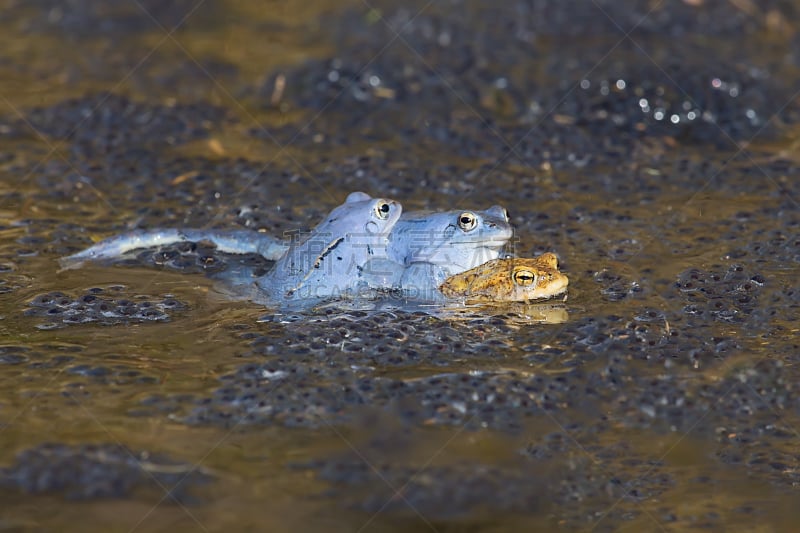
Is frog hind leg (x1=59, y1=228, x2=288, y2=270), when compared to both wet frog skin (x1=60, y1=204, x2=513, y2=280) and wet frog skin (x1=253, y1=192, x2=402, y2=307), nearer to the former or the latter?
wet frog skin (x1=60, y1=204, x2=513, y2=280)

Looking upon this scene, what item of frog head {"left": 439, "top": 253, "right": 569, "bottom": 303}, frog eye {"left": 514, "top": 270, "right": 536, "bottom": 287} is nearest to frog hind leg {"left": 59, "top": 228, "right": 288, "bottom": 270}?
frog head {"left": 439, "top": 253, "right": 569, "bottom": 303}

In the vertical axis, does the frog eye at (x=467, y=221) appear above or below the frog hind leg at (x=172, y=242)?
above

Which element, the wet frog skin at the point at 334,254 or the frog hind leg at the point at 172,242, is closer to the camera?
the wet frog skin at the point at 334,254

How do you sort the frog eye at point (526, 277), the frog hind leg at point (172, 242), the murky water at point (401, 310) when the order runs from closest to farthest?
1. the murky water at point (401, 310)
2. the frog eye at point (526, 277)
3. the frog hind leg at point (172, 242)

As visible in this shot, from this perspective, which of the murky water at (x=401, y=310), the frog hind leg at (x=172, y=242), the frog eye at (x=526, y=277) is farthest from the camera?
the frog hind leg at (x=172, y=242)

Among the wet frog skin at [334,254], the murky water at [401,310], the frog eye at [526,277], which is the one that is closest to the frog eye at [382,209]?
the wet frog skin at [334,254]

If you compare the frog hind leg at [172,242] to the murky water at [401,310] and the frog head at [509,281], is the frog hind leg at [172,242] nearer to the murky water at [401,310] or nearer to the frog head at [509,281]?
the murky water at [401,310]
